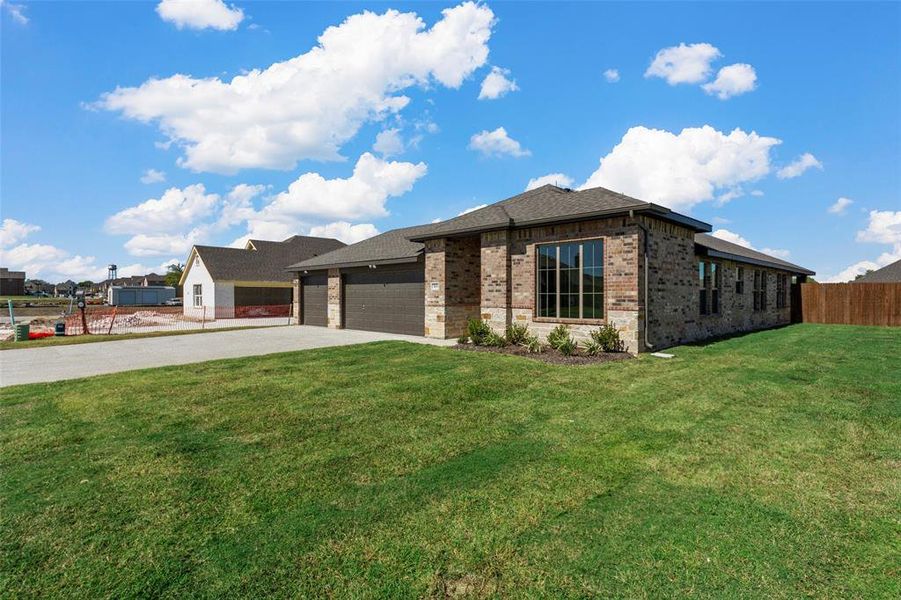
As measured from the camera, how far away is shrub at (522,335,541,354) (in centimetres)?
1188

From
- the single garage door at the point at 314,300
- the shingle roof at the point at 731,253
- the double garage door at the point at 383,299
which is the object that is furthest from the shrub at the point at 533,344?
the single garage door at the point at 314,300

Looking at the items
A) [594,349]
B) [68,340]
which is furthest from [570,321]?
[68,340]

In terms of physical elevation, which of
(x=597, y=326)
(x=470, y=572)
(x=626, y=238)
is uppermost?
(x=626, y=238)

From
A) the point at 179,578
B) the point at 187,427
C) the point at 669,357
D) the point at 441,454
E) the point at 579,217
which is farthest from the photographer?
the point at 579,217

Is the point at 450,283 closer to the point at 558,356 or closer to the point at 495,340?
the point at 495,340

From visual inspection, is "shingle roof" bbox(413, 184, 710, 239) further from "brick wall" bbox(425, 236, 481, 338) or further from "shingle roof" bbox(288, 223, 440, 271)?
"shingle roof" bbox(288, 223, 440, 271)

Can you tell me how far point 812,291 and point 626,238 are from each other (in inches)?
779

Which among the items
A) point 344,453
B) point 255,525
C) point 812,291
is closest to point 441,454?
point 344,453

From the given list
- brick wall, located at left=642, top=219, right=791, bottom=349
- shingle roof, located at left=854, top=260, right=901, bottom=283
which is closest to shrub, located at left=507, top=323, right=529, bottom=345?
brick wall, located at left=642, top=219, right=791, bottom=349

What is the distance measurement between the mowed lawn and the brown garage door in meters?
24.3

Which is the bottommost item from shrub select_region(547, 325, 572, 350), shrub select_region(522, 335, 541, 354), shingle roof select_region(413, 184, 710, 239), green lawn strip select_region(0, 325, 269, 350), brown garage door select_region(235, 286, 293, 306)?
green lawn strip select_region(0, 325, 269, 350)

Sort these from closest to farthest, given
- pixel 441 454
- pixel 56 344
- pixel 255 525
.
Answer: pixel 255 525 < pixel 441 454 < pixel 56 344

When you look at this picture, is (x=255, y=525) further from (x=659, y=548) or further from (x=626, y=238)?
(x=626, y=238)

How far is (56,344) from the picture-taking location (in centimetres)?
1517
